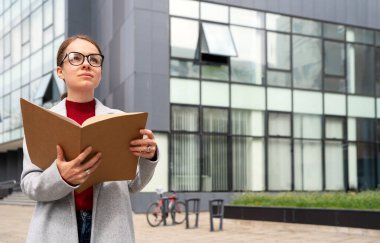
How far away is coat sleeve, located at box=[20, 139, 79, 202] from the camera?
86.8 inches

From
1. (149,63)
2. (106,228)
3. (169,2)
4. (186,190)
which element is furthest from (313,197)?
(106,228)

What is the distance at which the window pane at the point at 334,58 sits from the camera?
23.6 metres

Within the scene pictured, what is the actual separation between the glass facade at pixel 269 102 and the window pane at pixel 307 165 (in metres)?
0.04

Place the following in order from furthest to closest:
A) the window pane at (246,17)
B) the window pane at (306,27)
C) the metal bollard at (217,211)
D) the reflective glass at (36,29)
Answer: the reflective glass at (36,29) < the window pane at (306,27) < the window pane at (246,17) < the metal bollard at (217,211)

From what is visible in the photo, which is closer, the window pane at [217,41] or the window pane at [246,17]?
the window pane at [217,41]

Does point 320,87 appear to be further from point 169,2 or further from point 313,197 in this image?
point 313,197

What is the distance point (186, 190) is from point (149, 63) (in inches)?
197

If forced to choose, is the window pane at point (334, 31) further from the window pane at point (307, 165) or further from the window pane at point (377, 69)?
the window pane at point (307, 165)

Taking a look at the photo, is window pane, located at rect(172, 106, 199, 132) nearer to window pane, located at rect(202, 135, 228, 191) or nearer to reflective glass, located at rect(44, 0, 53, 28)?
window pane, located at rect(202, 135, 228, 191)

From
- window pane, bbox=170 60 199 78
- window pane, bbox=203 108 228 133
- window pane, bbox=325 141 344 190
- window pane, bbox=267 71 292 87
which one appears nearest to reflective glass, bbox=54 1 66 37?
window pane, bbox=170 60 199 78

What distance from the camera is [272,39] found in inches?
888

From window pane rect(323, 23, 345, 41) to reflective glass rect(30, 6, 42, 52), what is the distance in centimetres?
1467

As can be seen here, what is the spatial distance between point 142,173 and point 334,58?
22.5 meters

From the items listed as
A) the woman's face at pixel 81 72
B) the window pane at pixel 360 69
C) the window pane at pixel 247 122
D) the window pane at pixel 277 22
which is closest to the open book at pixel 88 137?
the woman's face at pixel 81 72
